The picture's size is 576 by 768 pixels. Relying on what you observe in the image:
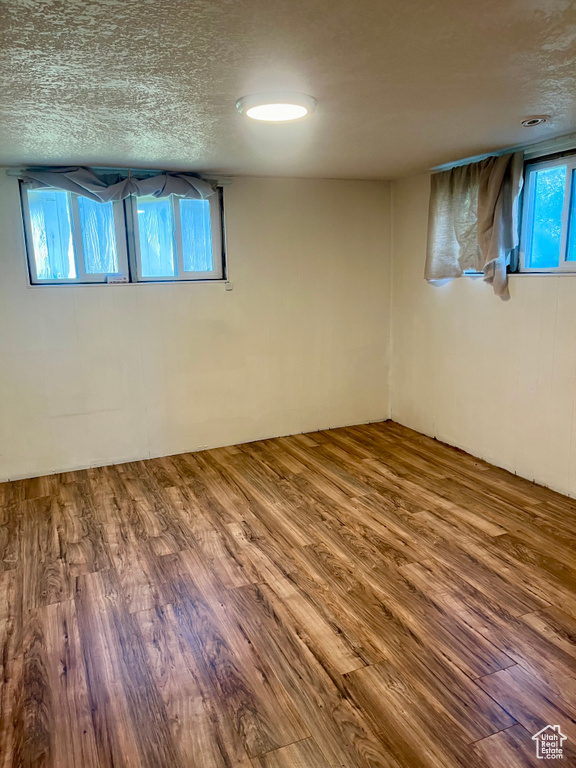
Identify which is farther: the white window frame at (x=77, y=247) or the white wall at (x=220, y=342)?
the white wall at (x=220, y=342)

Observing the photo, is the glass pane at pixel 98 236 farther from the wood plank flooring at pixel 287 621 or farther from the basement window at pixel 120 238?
the wood plank flooring at pixel 287 621

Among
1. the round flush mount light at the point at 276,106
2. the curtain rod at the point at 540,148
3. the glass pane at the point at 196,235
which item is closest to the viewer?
the round flush mount light at the point at 276,106

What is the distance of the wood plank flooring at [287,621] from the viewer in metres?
1.84

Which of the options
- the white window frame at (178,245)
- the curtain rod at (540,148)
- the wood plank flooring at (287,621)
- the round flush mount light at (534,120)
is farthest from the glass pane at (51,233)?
the round flush mount light at (534,120)

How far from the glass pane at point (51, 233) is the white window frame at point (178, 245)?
0.46 m

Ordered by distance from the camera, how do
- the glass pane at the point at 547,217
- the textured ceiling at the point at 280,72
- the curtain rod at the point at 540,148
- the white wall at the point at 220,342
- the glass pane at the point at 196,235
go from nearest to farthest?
1. the textured ceiling at the point at 280,72
2. the curtain rod at the point at 540,148
3. the glass pane at the point at 547,217
4. the white wall at the point at 220,342
5. the glass pane at the point at 196,235

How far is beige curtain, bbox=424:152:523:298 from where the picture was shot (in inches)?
146

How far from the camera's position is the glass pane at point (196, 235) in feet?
14.5

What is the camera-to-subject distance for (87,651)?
229 centimetres

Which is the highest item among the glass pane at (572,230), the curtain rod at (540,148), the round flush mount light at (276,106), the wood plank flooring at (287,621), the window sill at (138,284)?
the curtain rod at (540,148)

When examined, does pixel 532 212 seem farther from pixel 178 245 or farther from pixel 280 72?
pixel 178 245

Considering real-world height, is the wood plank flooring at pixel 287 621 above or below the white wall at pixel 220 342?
below

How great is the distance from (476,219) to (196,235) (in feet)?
7.30

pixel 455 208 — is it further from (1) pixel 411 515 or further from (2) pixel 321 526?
(2) pixel 321 526
